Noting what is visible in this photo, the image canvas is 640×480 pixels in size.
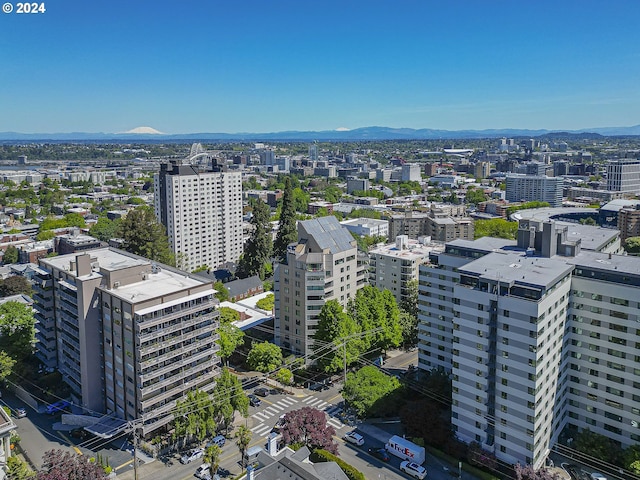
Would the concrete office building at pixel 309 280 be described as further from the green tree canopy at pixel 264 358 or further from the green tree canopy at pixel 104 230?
the green tree canopy at pixel 104 230

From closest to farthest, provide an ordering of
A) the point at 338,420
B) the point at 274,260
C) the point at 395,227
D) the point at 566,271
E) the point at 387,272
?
1. the point at 566,271
2. the point at 338,420
3. the point at 387,272
4. the point at 274,260
5. the point at 395,227

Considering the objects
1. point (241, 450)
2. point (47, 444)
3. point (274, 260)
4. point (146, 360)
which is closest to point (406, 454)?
point (241, 450)

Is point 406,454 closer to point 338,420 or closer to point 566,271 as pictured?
point 338,420

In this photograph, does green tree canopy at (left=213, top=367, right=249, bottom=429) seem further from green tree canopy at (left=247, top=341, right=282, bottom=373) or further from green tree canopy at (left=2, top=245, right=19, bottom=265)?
green tree canopy at (left=2, top=245, right=19, bottom=265)

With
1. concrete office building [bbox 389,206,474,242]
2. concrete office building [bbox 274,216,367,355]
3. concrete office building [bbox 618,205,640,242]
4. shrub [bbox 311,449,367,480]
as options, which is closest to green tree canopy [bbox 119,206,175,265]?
concrete office building [bbox 274,216,367,355]

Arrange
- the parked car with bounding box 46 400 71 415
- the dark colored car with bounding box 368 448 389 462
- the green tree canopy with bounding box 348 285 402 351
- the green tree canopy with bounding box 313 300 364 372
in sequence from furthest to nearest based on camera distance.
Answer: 1. the green tree canopy with bounding box 348 285 402 351
2. the green tree canopy with bounding box 313 300 364 372
3. the parked car with bounding box 46 400 71 415
4. the dark colored car with bounding box 368 448 389 462

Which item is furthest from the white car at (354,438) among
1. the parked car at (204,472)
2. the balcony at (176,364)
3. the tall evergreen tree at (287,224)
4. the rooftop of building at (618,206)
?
the rooftop of building at (618,206)

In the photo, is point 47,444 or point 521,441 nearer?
point 521,441

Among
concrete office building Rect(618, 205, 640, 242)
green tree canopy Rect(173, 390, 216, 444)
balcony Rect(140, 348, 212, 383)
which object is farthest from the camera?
concrete office building Rect(618, 205, 640, 242)
